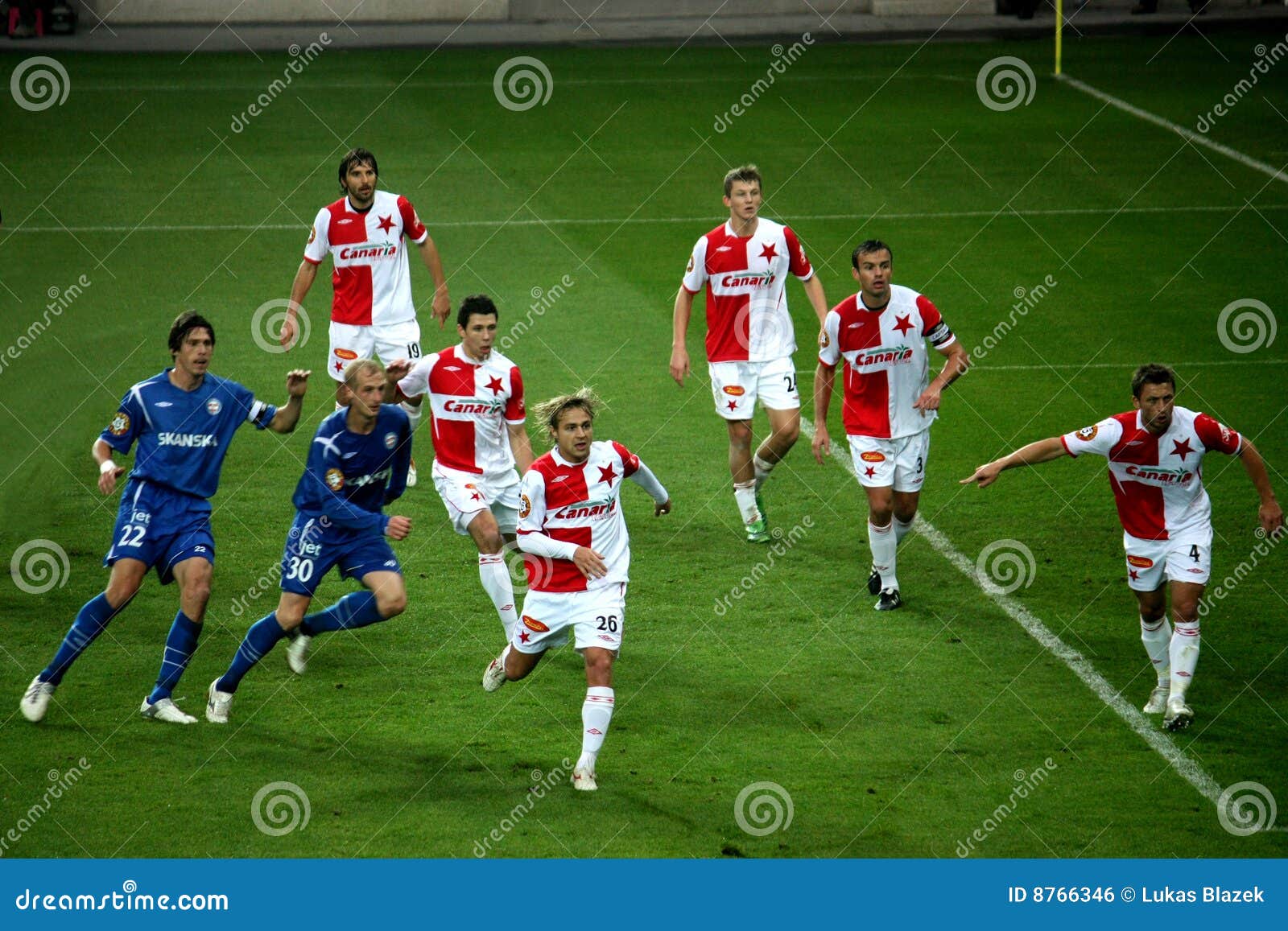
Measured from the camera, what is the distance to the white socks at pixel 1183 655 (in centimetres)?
795

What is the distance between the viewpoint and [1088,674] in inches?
340

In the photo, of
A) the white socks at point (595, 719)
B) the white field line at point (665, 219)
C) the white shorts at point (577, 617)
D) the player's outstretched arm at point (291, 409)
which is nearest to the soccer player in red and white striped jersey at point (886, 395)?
the white shorts at point (577, 617)

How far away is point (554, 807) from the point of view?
23.8 ft

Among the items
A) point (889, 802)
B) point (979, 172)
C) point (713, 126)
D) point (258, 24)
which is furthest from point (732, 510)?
point (258, 24)

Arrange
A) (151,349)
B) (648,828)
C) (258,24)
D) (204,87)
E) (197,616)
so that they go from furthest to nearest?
1. (258,24)
2. (204,87)
3. (151,349)
4. (197,616)
5. (648,828)

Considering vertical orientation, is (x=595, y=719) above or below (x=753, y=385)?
below

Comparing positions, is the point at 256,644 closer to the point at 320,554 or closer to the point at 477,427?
the point at 320,554

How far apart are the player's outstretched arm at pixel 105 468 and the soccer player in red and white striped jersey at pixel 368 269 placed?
3274 mm

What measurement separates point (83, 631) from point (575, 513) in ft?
8.76

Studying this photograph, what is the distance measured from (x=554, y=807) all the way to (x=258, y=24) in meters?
30.4

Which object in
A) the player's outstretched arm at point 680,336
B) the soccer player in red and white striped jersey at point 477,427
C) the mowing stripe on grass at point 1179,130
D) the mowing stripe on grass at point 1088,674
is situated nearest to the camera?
the mowing stripe on grass at point 1088,674

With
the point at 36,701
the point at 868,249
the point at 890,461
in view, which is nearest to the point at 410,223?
the point at 868,249

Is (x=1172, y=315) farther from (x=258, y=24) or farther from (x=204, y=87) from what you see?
(x=258, y=24)

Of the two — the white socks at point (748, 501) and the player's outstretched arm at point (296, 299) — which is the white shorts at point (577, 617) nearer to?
the white socks at point (748, 501)
